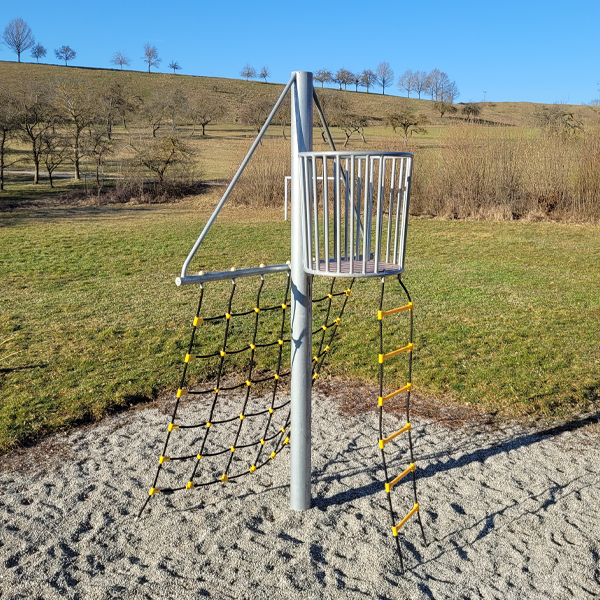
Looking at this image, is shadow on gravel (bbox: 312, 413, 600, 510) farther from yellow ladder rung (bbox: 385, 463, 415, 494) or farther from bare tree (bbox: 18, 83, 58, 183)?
bare tree (bbox: 18, 83, 58, 183)

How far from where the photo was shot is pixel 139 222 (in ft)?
54.7

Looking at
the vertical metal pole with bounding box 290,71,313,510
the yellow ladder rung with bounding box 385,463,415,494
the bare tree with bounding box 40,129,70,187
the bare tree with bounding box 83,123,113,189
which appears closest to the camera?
the vertical metal pole with bounding box 290,71,313,510

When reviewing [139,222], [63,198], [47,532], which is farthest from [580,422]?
[63,198]

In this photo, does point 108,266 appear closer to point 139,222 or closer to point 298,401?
point 139,222

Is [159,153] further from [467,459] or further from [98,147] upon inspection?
[467,459]

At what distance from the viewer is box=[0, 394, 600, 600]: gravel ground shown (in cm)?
291

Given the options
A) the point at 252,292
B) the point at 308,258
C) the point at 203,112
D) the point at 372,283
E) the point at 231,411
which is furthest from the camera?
the point at 203,112

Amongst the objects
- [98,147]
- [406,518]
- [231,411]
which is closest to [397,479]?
[406,518]

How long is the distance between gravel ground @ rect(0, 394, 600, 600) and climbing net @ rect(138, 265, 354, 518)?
0.26 feet

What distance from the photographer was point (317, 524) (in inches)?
133

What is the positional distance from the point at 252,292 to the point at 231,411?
4.09m

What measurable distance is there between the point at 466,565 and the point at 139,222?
14.9 meters

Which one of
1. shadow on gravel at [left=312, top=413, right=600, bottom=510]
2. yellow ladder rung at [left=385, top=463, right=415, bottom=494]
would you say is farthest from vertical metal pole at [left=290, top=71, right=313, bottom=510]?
yellow ladder rung at [left=385, top=463, right=415, bottom=494]

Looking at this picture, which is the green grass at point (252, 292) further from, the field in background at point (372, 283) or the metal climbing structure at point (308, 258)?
the metal climbing structure at point (308, 258)
